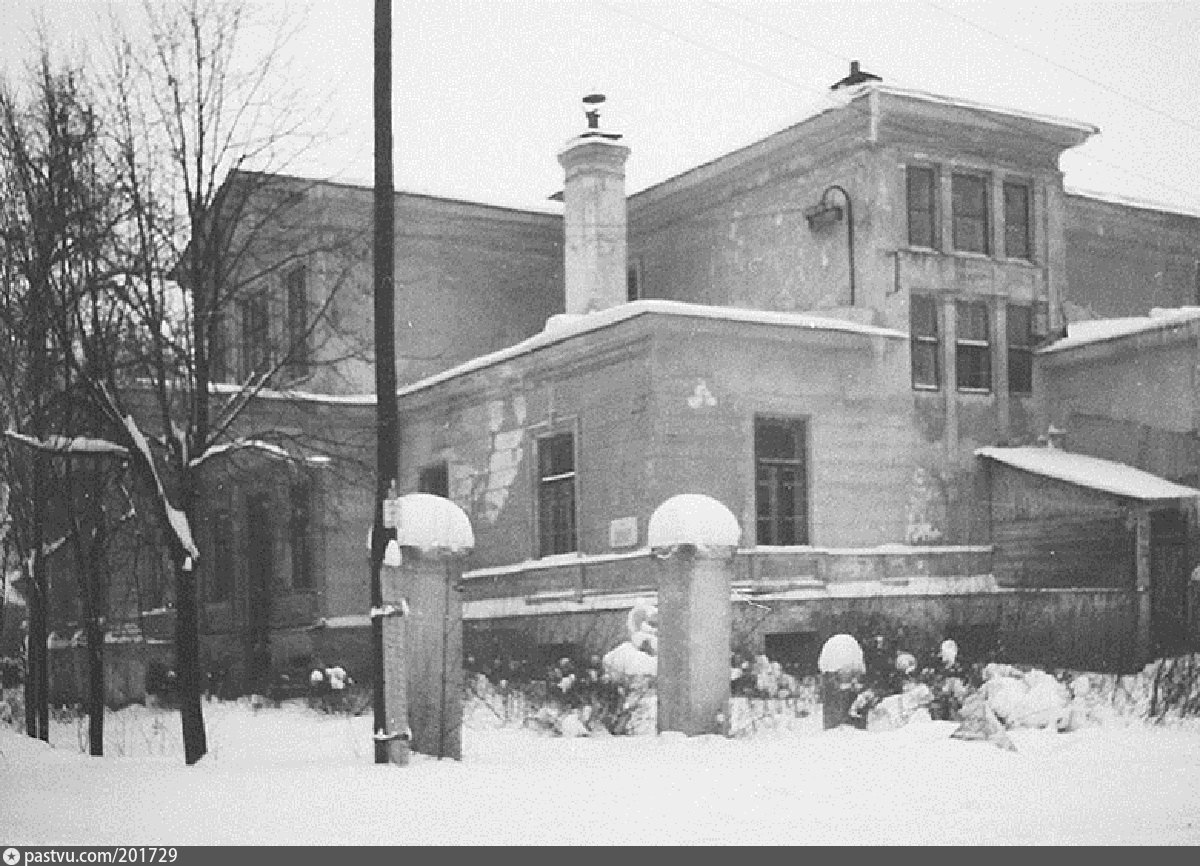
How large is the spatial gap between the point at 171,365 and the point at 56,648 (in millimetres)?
12051

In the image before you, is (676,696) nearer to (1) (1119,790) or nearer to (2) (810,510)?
(1) (1119,790)

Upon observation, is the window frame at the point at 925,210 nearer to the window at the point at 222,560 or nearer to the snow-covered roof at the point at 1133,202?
the snow-covered roof at the point at 1133,202

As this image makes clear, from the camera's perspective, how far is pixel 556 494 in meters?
21.9

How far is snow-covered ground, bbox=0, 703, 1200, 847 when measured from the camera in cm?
798

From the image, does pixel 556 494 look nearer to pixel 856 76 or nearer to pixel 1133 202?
pixel 856 76

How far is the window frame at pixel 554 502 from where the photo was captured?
21.5 metres

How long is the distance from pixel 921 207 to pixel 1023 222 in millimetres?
2034

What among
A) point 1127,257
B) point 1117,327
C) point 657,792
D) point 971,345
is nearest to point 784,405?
point 971,345

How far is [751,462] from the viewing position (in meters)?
20.1

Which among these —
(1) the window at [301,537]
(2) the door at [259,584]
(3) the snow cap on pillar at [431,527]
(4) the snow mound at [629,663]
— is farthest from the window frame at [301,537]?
(3) the snow cap on pillar at [431,527]

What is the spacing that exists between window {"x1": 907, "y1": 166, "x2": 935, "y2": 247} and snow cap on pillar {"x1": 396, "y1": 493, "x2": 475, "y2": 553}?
41.1 feet

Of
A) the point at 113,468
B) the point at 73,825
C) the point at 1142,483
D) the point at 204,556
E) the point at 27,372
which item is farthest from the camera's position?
the point at 204,556

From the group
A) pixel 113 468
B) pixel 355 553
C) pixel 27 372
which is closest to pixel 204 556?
pixel 355 553

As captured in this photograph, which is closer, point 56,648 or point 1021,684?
point 1021,684
